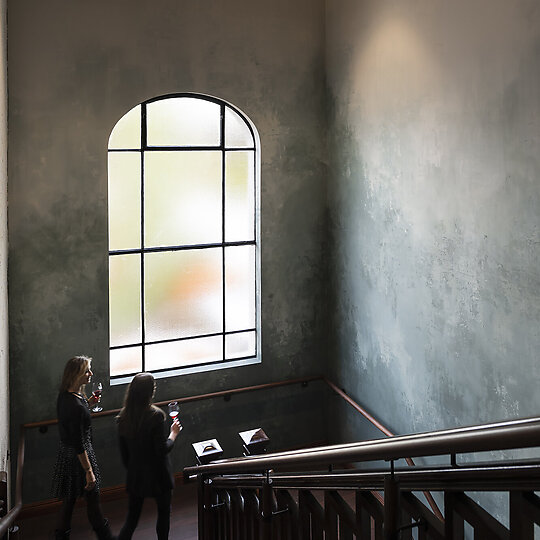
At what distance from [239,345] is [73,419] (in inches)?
86.7

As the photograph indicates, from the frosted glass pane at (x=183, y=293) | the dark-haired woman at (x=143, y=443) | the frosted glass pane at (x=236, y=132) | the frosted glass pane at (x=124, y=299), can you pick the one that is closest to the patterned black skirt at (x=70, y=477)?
the dark-haired woman at (x=143, y=443)

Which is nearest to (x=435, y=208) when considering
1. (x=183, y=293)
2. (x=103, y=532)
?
(x=183, y=293)

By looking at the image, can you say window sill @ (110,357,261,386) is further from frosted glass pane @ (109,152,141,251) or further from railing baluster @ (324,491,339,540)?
railing baluster @ (324,491,339,540)

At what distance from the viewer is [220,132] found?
5.91 metres

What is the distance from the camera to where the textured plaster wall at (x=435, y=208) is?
3.96m

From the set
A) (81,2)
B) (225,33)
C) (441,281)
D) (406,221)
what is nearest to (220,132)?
(225,33)

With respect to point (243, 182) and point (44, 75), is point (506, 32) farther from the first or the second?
point (44, 75)

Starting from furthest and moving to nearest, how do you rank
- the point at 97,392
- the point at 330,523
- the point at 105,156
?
the point at 105,156
the point at 97,392
the point at 330,523

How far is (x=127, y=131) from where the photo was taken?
5.55 m

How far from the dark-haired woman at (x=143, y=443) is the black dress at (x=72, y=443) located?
1.00ft

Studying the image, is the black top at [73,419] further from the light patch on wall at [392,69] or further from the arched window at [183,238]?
the light patch on wall at [392,69]

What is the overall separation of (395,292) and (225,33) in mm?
2654

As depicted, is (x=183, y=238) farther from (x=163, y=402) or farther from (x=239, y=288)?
(x=163, y=402)

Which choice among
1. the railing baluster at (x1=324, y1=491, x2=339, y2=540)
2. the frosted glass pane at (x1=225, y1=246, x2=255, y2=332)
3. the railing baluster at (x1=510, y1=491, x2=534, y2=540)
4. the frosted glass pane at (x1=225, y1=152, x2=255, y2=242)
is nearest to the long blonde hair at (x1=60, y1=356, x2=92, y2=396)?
the frosted glass pane at (x1=225, y1=246, x2=255, y2=332)
